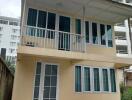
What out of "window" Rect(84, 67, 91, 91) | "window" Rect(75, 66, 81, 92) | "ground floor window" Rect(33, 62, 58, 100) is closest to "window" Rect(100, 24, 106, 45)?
"window" Rect(84, 67, 91, 91)

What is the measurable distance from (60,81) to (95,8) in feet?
→ 14.8

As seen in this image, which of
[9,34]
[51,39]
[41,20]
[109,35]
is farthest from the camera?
[9,34]

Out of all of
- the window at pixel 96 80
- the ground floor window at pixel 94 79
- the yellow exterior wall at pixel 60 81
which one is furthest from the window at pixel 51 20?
the window at pixel 96 80

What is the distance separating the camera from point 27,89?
27.4ft

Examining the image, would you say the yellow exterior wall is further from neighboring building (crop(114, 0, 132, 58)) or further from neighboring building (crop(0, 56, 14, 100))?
neighboring building (crop(114, 0, 132, 58))

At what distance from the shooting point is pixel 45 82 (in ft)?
28.8

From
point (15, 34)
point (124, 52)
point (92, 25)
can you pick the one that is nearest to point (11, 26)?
point (15, 34)

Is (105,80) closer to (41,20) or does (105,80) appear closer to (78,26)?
(78,26)

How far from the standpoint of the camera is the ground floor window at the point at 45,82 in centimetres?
853

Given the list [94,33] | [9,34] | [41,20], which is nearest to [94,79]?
[94,33]

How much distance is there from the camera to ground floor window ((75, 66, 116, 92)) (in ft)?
31.4

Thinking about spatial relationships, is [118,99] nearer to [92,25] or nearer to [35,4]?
[92,25]

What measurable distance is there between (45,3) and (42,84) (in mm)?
4342

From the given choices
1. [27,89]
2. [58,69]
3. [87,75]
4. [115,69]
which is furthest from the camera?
[115,69]
